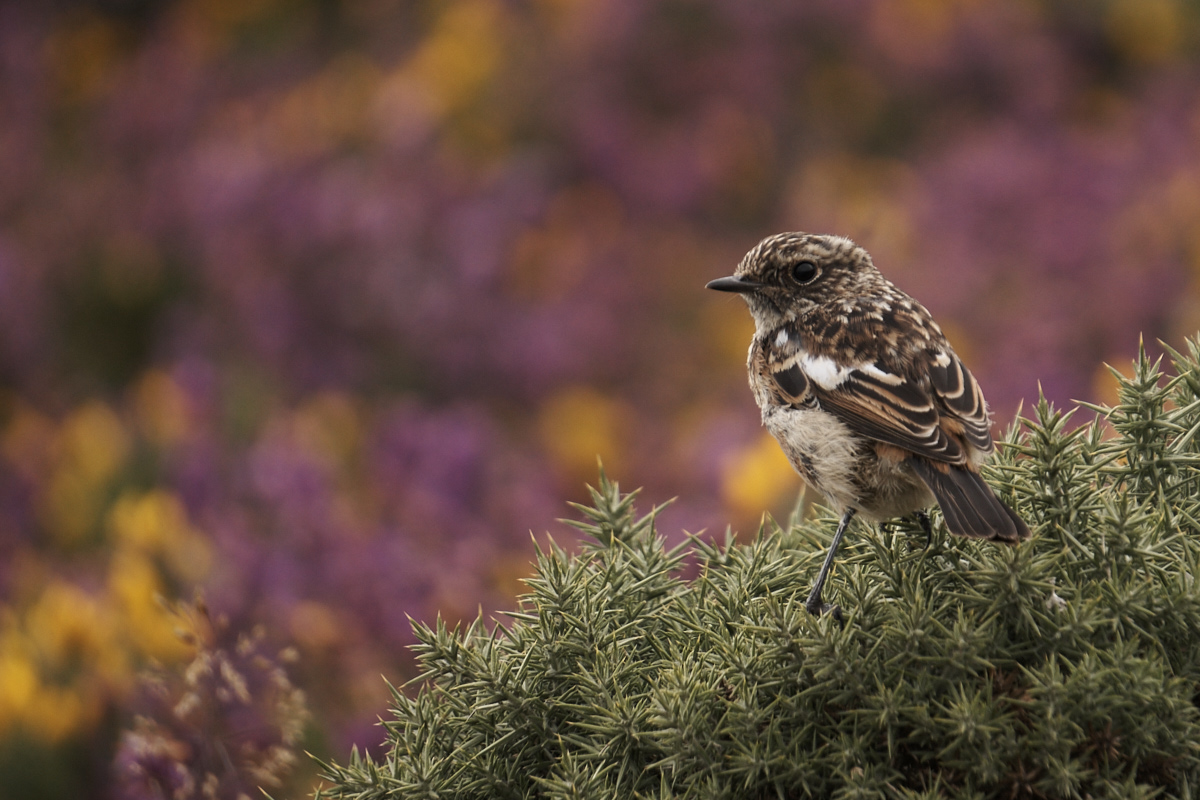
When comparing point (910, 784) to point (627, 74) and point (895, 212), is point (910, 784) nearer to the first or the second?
point (895, 212)

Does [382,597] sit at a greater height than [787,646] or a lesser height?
greater

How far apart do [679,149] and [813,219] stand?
1.41 m

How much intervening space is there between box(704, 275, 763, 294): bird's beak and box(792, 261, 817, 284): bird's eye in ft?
0.30

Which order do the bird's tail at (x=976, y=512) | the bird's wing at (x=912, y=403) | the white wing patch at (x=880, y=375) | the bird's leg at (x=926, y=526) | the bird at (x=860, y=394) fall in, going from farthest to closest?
the white wing patch at (x=880, y=375)
the bird's wing at (x=912, y=403)
the bird at (x=860, y=394)
the bird's leg at (x=926, y=526)
the bird's tail at (x=976, y=512)

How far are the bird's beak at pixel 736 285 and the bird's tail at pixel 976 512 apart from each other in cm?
101

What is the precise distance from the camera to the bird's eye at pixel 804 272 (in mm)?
2768

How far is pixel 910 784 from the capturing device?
4.72 ft

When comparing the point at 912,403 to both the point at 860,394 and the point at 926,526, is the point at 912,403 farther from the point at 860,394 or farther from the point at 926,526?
the point at 926,526

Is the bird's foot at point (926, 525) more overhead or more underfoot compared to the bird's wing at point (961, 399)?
more underfoot

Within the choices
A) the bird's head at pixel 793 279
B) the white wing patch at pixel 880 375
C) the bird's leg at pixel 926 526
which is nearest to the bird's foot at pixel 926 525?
the bird's leg at pixel 926 526

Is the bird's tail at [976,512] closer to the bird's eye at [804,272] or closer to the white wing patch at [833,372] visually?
the white wing patch at [833,372]

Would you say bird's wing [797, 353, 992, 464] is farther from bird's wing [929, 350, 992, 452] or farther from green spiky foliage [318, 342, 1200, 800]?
green spiky foliage [318, 342, 1200, 800]

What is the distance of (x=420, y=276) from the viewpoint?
5934 mm

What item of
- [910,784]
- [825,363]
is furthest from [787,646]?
[825,363]
